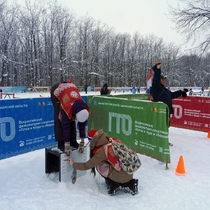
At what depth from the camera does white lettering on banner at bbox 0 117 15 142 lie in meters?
4.65

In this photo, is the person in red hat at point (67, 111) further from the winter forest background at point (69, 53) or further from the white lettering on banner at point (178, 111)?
the winter forest background at point (69, 53)

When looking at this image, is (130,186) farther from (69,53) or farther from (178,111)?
(69,53)

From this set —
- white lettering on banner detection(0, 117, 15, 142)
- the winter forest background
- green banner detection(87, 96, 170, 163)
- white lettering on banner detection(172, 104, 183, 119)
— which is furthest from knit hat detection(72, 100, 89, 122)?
the winter forest background

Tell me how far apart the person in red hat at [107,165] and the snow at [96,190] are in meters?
0.15

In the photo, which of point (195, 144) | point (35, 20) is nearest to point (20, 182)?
point (195, 144)

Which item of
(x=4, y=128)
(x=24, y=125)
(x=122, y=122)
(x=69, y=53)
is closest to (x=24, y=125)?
(x=24, y=125)

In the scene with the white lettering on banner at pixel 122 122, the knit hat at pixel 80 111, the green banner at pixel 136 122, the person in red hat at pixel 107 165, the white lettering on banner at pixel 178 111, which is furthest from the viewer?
the white lettering on banner at pixel 178 111

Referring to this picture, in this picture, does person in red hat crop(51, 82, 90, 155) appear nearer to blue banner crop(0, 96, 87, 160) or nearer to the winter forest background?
blue banner crop(0, 96, 87, 160)

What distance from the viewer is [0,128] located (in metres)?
4.62

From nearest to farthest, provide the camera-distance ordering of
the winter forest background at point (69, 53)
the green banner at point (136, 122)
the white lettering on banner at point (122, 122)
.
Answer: the green banner at point (136, 122), the white lettering on banner at point (122, 122), the winter forest background at point (69, 53)

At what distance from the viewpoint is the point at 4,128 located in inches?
185

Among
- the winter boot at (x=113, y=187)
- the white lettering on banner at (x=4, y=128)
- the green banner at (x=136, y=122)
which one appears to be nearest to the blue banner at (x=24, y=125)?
the white lettering on banner at (x=4, y=128)

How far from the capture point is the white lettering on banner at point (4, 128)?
4.65 metres

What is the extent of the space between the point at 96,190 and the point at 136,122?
6.75 feet
